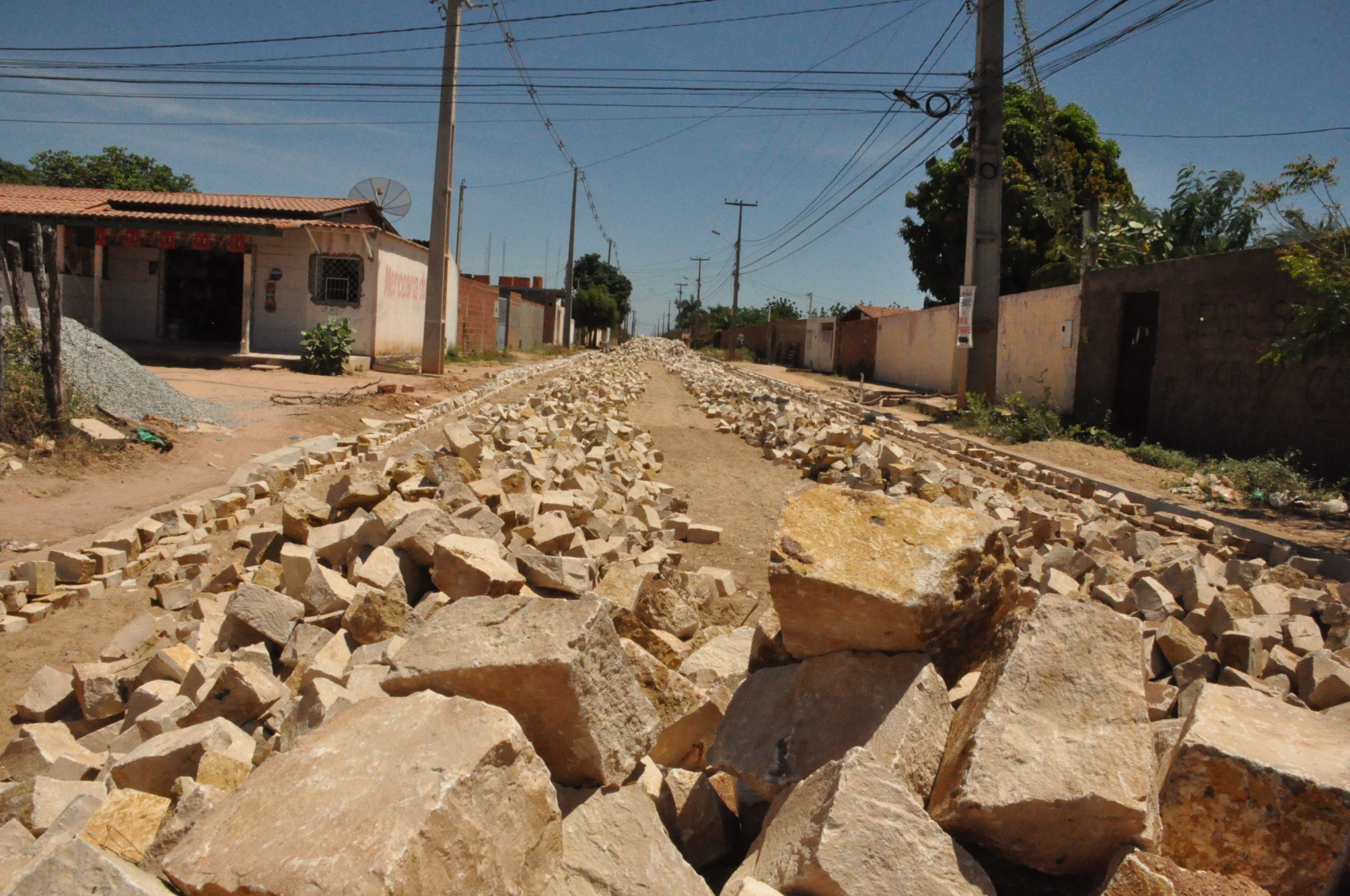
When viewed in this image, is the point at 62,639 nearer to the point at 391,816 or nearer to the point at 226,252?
the point at 391,816

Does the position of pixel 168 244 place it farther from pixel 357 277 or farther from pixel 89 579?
pixel 89 579

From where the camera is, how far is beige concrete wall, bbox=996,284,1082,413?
606 inches

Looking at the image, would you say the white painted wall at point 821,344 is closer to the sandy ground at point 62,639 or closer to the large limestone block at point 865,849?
the sandy ground at point 62,639

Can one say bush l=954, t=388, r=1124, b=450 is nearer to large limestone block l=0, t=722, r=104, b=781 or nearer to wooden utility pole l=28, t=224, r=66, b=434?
wooden utility pole l=28, t=224, r=66, b=434

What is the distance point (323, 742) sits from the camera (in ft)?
7.18

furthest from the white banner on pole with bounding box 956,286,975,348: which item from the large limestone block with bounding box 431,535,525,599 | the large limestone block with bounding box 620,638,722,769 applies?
the large limestone block with bounding box 620,638,722,769

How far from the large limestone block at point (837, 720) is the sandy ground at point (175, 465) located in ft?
16.7

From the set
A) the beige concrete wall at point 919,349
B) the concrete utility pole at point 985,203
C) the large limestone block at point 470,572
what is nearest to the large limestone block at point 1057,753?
the large limestone block at point 470,572

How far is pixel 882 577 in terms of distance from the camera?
2.68 m

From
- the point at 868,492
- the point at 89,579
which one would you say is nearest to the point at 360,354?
the point at 89,579

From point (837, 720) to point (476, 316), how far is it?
29.1 meters

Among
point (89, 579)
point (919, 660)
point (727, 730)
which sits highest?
point (919, 660)

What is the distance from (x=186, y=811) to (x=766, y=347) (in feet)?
167

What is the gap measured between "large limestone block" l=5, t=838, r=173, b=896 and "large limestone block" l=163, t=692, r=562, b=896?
82 mm
